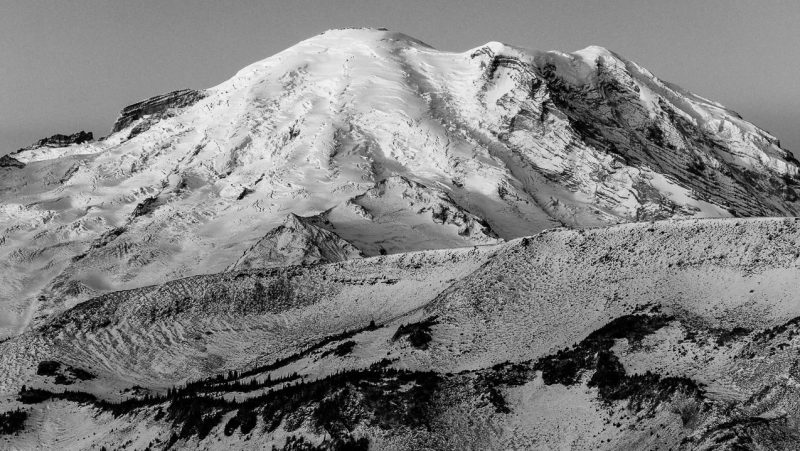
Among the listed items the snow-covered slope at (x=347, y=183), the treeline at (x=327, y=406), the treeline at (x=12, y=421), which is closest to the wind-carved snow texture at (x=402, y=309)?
the treeline at (x=327, y=406)

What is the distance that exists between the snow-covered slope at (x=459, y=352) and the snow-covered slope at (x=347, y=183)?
202ft

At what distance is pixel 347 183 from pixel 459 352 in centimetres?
11378

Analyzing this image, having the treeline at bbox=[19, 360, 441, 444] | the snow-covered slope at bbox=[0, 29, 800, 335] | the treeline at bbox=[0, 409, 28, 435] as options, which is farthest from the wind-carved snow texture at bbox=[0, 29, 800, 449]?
the snow-covered slope at bbox=[0, 29, 800, 335]

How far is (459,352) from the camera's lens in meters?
53.2

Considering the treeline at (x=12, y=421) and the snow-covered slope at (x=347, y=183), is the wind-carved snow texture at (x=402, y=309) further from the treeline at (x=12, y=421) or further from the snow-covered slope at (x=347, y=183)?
the snow-covered slope at (x=347, y=183)

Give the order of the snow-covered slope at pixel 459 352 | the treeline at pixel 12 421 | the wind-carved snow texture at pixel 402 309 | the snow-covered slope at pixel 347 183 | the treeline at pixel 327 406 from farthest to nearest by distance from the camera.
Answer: the snow-covered slope at pixel 347 183 < the treeline at pixel 12 421 < the treeline at pixel 327 406 < the wind-carved snow texture at pixel 402 309 < the snow-covered slope at pixel 459 352

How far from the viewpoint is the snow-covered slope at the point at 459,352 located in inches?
1570

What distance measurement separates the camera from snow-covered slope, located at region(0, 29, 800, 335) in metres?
145

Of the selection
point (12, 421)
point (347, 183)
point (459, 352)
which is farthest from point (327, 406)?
point (347, 183)

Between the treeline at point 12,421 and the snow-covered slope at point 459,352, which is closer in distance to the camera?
the snow-covered slope at point 459,352

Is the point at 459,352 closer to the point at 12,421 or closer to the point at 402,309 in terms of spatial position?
the point at 402,309

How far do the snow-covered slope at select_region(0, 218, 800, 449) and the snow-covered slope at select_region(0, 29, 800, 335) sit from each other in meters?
61.7

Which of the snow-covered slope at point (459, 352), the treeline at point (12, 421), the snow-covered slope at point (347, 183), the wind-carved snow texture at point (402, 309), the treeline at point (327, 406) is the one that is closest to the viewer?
→ the snow-covered slope at point (459, 352)

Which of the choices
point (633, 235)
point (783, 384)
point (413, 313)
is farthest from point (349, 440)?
point (633, 235)
